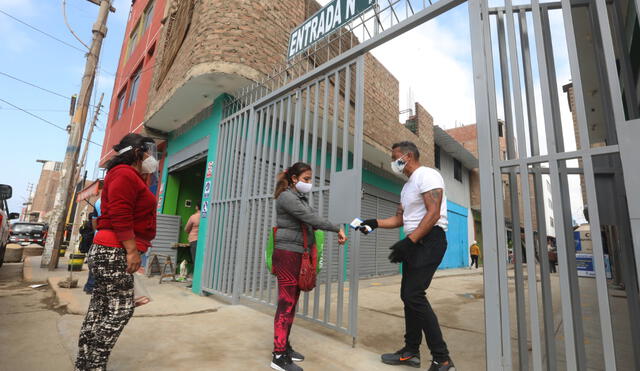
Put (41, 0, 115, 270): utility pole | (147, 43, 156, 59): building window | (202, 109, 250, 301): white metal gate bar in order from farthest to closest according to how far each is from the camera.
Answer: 1. (147, 43, 156, 59): building window
2. (41, 0, 115, 270): utility pole
3. (202, 109, 250, 301): white metal gate bar

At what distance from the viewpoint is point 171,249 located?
792 cm

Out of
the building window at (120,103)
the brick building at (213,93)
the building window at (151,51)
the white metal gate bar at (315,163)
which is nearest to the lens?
the white metal gate bar at (315,163)

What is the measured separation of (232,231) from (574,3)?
185 inches

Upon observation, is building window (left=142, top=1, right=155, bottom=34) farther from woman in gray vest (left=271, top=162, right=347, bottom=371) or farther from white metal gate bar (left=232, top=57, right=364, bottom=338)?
woman in gray vest (left=271, top=162, right=347, bottom=371)

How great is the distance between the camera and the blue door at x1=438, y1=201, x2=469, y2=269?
1634 cm

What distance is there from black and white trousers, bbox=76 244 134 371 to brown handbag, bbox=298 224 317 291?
1.27 m

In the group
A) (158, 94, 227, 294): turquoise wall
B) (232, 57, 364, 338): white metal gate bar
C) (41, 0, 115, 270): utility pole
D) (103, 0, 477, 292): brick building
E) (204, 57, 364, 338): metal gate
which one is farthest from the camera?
(41, 0, 115, 270): utility pole

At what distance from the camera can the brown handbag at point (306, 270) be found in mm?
2695

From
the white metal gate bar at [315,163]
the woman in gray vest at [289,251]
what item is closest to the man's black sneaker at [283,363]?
the woman in gray vest at [289,251]

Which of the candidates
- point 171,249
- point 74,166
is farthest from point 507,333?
point 74,166

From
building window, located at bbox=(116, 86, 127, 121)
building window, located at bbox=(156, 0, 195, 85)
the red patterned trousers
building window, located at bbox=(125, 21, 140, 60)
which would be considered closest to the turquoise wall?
building window, located at bbox=(156, 0, 195, 85)

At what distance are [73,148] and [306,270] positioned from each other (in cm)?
933

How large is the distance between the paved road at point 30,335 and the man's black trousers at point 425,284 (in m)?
2.62

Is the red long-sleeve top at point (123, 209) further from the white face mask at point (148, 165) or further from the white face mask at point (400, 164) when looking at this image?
the white face mask at point (400, 164)
